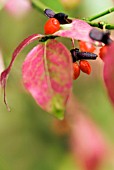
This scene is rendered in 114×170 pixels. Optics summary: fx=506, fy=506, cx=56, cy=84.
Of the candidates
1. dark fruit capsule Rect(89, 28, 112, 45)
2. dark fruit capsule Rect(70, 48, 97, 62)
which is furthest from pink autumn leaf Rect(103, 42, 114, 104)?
dark fruit capsule Rect(70, 48, 97, 62)

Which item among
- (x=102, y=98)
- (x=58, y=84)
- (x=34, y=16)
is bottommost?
(x=102, y=98)

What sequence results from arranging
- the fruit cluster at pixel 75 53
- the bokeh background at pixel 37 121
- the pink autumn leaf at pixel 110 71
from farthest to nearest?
the bokeh background at pixel 37 121 < the fruit cluster at pixel 75 53 < the pink autumn leaf at pixel 110 71

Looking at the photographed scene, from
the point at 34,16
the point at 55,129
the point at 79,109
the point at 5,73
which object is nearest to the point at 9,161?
the point at 55,129

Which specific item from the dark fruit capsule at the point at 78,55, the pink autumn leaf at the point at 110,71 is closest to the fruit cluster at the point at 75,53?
the dark fruit capsule at the point at 78,55

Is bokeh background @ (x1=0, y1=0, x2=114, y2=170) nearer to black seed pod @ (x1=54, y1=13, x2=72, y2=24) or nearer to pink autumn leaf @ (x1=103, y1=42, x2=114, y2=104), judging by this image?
black seed pod @ (x1=54, y1=13, x2=72, y2=24)

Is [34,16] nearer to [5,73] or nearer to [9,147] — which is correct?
[9,147]

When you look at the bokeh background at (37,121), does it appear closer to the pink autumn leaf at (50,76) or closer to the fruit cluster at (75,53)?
the fruit cluster at (75,53)
